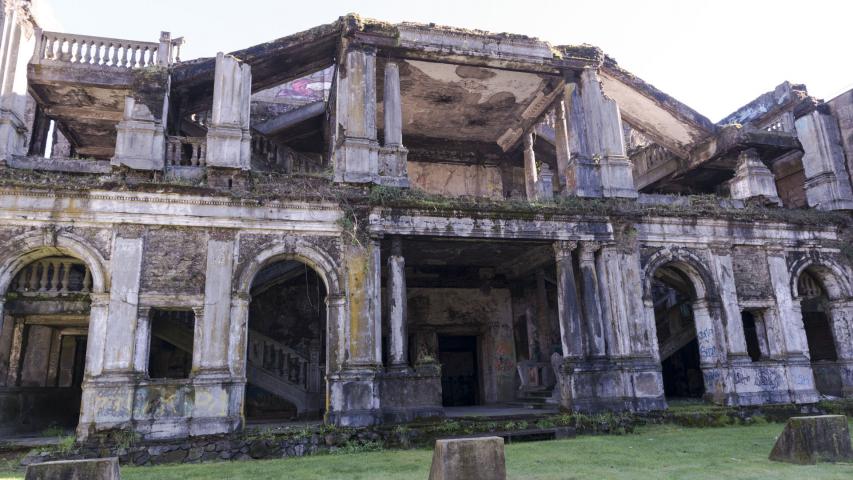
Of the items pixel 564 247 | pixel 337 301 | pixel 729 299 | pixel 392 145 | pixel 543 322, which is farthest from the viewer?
pixel 543 322

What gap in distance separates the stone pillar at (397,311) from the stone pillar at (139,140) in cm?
492

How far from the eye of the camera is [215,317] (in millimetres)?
11086

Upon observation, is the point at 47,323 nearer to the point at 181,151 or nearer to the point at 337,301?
the point at 181,151

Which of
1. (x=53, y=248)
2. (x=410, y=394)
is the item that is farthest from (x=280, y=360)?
(x=53, y=248)

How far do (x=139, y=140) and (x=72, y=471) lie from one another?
25.9ft

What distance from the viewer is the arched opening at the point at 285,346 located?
1381cm

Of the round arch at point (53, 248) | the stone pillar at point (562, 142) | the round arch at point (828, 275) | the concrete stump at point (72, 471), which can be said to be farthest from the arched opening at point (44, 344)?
the round arch at point (828, 275)

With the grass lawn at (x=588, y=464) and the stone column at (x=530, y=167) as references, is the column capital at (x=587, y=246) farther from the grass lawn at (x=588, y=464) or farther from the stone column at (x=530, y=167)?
the grass lawn at (x=588, y=464)

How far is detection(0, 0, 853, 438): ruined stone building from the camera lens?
11.1 metres

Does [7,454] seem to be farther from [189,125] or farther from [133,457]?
[189,125]

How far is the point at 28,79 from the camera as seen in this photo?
1342 cm

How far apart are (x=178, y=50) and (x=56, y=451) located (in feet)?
33.2

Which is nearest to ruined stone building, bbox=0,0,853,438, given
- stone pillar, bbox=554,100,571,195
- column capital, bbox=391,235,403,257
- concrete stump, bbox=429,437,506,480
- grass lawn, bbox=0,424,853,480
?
column capital, bbox=391,235,403,257

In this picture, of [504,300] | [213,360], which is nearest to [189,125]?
[213,360]
